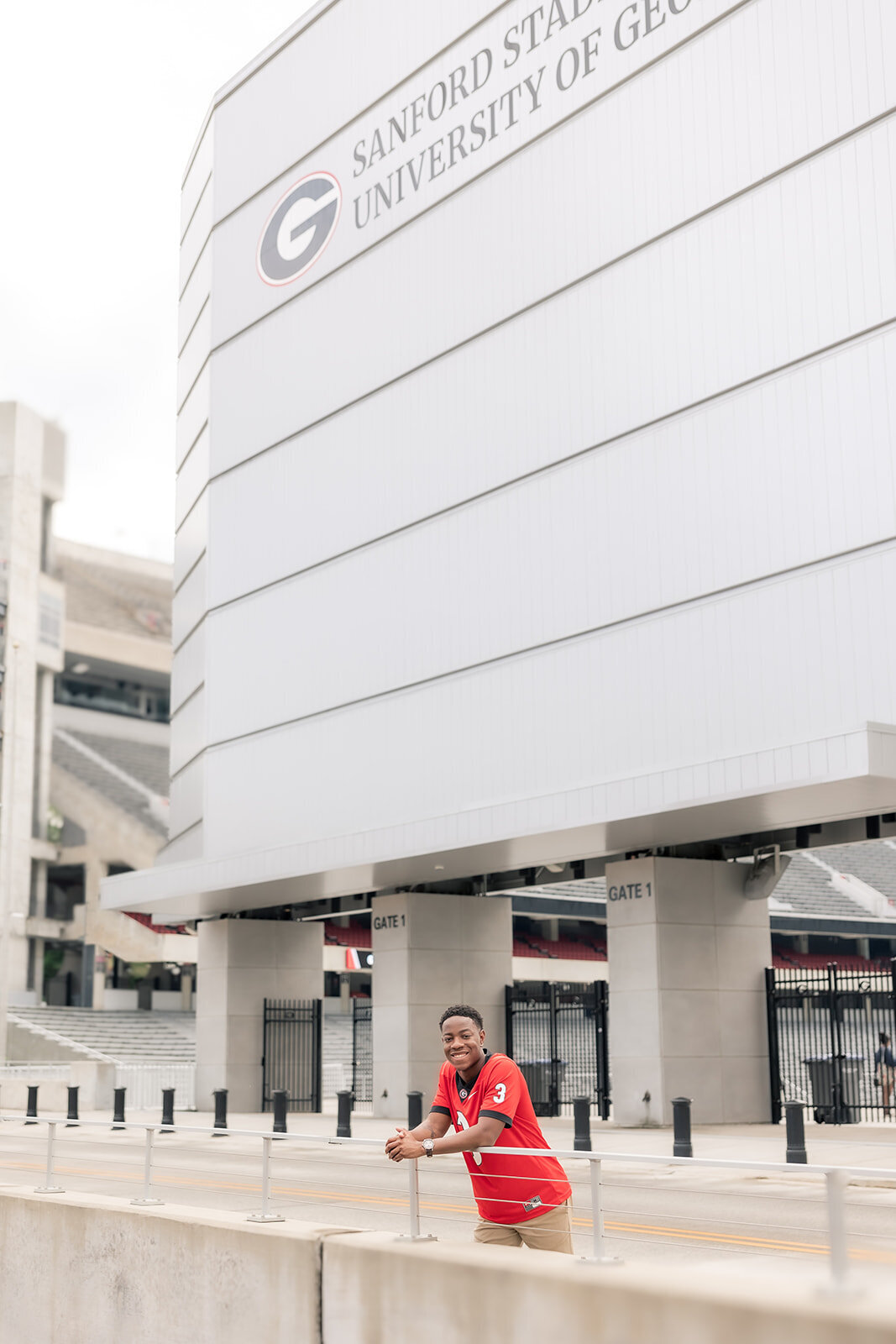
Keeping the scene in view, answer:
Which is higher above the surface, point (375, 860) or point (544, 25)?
point (544, 25)

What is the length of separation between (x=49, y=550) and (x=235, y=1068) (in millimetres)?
44577

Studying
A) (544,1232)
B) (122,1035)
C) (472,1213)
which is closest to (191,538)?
(472,1213)

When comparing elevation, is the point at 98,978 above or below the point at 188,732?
below

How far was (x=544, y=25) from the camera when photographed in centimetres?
2841

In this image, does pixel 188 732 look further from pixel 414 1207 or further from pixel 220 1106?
pixel 414 1207

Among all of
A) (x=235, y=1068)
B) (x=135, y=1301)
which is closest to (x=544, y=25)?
(x=235, y=1068)

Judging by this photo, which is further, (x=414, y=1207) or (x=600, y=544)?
(x=600, y=544)

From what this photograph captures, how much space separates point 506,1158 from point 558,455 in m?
21.0

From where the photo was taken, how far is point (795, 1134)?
15.7 metres

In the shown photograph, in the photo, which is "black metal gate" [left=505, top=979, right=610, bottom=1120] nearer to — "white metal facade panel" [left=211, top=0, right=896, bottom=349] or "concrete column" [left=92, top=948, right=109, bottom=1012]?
"white metal facade panel" [left=211, top=0, right=896, bottom=349]

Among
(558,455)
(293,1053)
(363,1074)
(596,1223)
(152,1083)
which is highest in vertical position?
(558,455)

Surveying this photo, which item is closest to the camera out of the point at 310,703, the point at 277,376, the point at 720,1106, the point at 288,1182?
the point at 288,1182

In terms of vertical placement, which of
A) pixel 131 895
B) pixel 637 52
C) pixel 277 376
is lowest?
pixel 131 895

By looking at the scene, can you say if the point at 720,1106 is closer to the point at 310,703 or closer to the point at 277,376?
the point at 310,703
